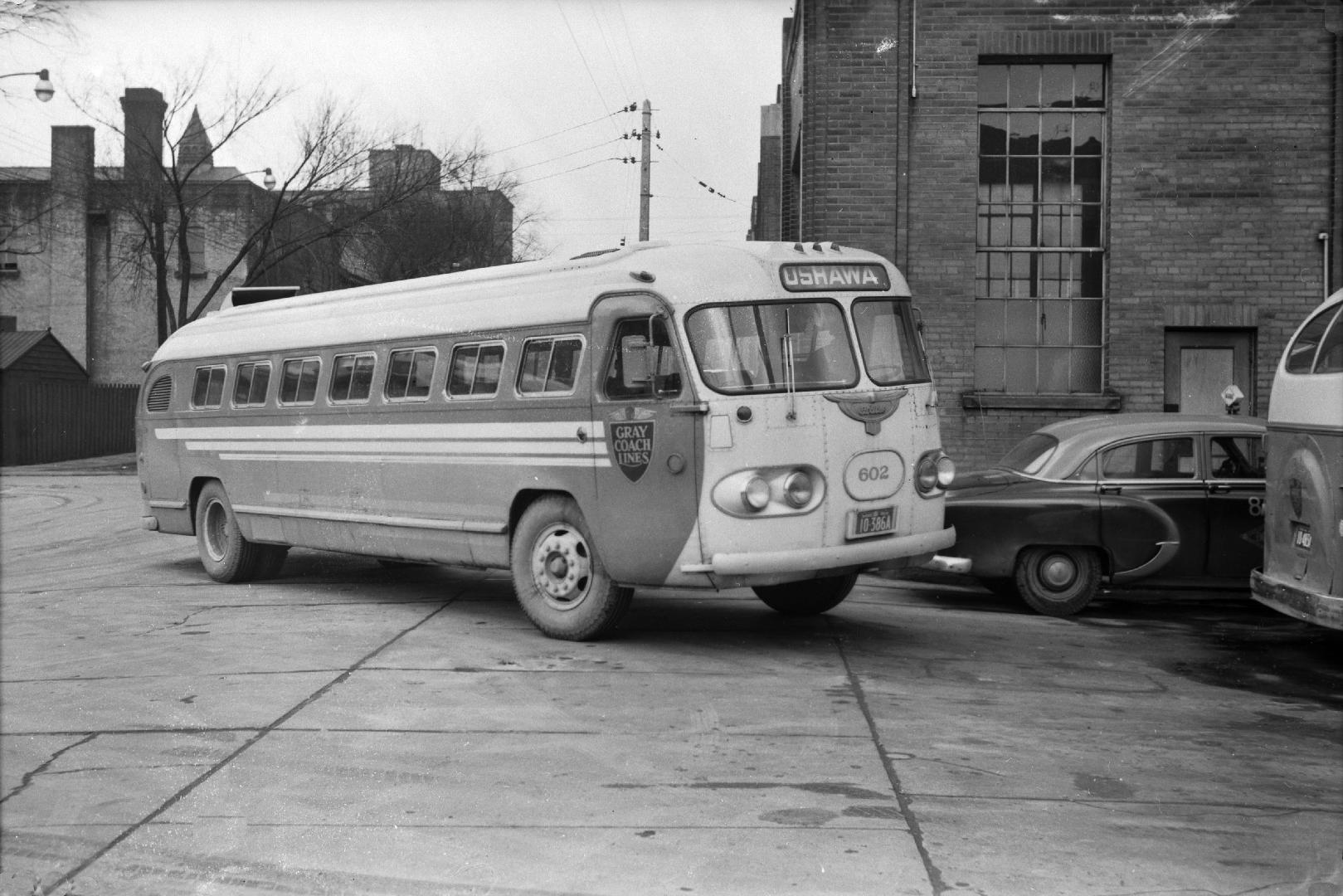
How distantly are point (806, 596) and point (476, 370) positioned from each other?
2979mm

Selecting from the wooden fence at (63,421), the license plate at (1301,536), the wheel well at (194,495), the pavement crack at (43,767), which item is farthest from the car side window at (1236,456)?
the wooden fence at (63,421)

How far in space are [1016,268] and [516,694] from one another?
10.5m

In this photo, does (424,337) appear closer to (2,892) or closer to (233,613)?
(233,613)

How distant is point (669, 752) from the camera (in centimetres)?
648

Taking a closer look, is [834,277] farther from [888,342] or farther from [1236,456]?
[1236,456]

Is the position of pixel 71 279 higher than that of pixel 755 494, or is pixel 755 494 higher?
pixel 71 279

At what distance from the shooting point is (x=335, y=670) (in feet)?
27.6

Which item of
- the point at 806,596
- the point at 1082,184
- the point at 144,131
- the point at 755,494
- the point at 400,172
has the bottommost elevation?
the point at 806,596

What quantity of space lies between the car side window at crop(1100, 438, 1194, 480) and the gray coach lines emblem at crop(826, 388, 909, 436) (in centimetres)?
282

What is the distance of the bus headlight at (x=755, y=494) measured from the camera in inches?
332

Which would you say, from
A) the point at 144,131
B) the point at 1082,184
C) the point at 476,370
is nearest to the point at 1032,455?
the point at 476,370

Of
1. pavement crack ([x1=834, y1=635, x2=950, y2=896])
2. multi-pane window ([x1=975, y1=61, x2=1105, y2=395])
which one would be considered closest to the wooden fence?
multi-pane window ([x1=975, y1=61, x2=1105, y2=395])

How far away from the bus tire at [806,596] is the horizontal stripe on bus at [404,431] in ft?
6.78

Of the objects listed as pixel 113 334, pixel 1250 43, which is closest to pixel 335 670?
pixel 1250 43
